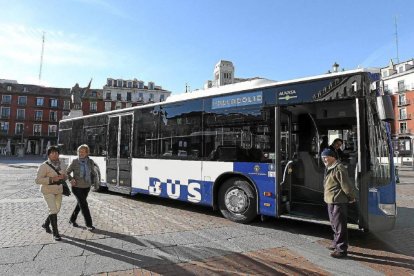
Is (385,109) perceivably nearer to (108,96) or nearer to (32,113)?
(32,113)

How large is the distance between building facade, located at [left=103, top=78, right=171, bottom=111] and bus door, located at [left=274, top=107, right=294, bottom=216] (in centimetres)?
7408

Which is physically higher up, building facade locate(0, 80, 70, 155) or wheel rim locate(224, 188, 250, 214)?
building facade locate(0, 80, 70, 155)

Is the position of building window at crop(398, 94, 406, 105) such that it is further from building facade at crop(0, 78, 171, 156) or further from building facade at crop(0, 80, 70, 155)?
building facade at crop(0, 80, 70, 155)

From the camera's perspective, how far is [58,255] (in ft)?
16.8

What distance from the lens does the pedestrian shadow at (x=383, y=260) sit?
5.08 m

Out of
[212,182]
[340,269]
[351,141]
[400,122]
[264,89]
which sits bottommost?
[340,269]

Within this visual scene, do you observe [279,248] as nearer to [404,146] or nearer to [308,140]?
[308,140]

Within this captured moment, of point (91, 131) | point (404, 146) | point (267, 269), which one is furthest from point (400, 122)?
point (267, 269)

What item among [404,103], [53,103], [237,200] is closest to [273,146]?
[237,200]

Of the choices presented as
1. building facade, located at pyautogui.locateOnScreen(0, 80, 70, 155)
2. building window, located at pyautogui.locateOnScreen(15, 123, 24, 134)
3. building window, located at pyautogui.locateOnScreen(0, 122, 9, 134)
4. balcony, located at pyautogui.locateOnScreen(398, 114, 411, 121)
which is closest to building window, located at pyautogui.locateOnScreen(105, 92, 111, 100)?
building facade, located at pyautogui.locateOnScreen(0, 80, 70, 155)

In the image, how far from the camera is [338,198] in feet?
17.8

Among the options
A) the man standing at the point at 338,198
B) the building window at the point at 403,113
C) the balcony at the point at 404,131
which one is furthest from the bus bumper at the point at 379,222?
the building window at the point at 403,113

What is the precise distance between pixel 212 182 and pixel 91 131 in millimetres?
6530

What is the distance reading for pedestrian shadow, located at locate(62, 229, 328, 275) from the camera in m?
4.67
